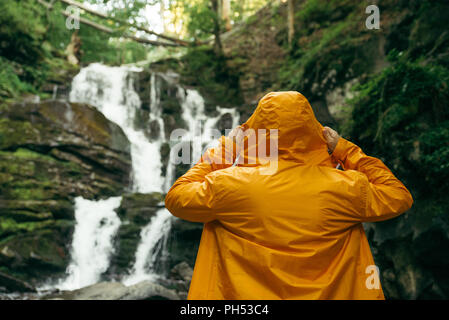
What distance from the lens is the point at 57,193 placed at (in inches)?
446

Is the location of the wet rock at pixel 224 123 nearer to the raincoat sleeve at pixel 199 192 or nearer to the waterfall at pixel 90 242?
the waterfall at pixel 90 242

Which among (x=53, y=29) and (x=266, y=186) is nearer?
(x=266, y=186)

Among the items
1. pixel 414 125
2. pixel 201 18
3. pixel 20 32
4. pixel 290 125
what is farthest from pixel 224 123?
pixel 290 125

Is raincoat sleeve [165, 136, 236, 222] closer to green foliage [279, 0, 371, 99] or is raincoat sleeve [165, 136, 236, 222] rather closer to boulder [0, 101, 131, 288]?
green foliage [279, 0, 371, 99]

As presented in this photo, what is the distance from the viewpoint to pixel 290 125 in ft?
5.72

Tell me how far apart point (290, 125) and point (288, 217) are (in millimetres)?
471

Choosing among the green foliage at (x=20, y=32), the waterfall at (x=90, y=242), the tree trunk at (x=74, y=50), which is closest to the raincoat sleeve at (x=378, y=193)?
the waterfall at (x=90, y=242)

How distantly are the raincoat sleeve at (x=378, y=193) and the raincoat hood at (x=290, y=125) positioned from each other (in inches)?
10.5

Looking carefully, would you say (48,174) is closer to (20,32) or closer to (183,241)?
(183,241)

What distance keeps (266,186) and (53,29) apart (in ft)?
75.4

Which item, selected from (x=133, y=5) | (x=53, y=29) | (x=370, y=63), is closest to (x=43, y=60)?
(x=53, y=29)

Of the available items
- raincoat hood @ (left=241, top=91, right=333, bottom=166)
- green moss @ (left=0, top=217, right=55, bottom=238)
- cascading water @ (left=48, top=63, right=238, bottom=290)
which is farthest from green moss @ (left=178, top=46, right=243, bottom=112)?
raincoat hood @ (left=241, top=91, right=333, bottom=166)

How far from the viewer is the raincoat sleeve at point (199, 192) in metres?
1.70
